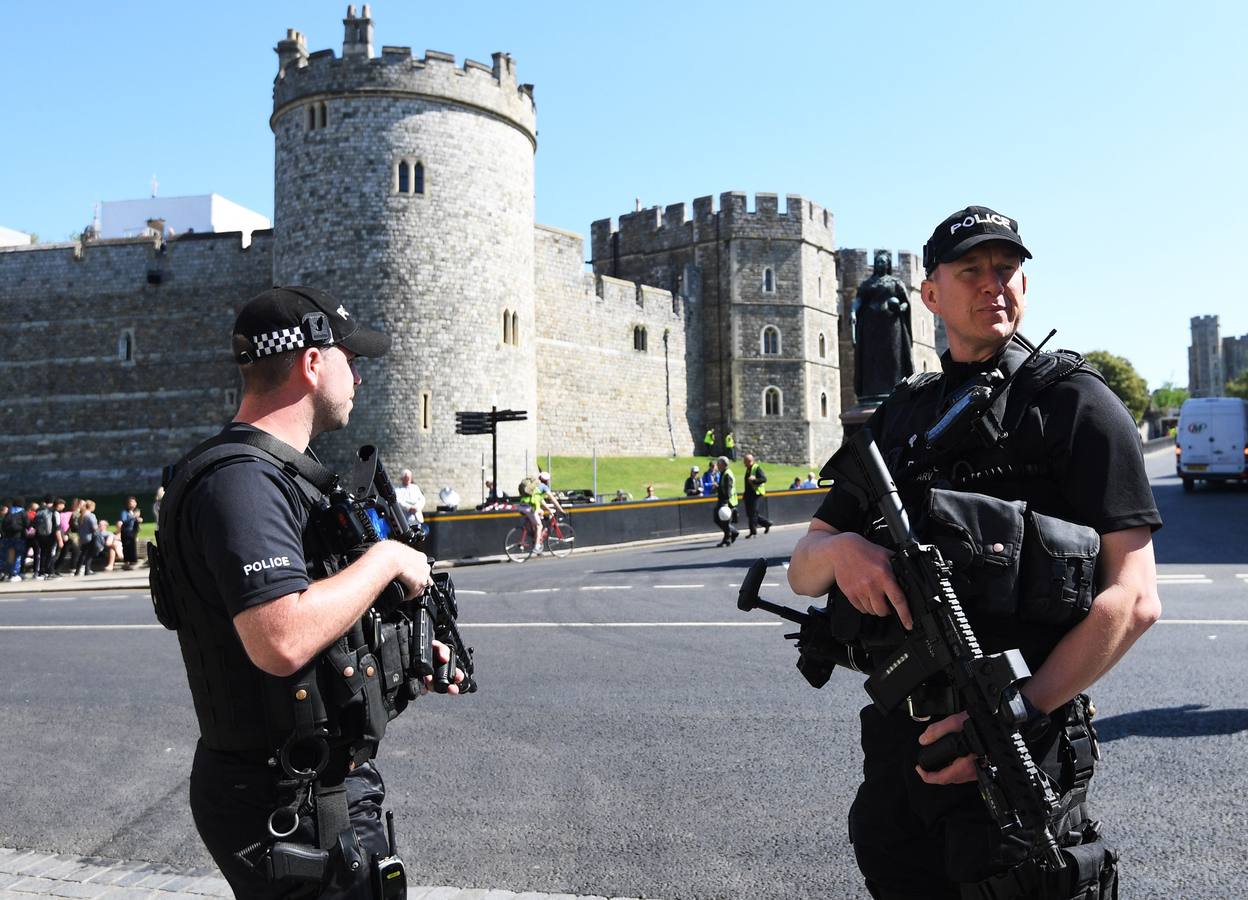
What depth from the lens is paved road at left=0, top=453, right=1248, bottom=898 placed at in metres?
3.83

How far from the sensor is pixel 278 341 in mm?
2326

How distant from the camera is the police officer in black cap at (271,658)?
2.04m

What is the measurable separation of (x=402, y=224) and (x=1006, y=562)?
95.5 ft

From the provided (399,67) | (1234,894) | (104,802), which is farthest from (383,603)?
(399,67)

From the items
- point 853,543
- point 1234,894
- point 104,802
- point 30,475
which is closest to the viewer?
point 853,543

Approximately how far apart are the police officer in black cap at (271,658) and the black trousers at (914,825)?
1.01m

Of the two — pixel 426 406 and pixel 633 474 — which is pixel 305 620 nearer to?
pixel 426 406

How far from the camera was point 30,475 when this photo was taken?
36812 mm

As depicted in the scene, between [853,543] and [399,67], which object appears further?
[399,67]

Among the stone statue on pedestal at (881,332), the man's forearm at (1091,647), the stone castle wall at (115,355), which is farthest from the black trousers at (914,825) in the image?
the stone castle wall at (115,355)

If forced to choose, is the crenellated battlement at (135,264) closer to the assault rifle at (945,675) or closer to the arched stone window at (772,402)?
the arched stone window at (772,402)

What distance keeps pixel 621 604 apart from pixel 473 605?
1.68m

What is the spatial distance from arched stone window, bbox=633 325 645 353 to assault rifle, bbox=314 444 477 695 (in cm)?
4071

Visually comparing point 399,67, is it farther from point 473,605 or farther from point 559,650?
point 559,650
